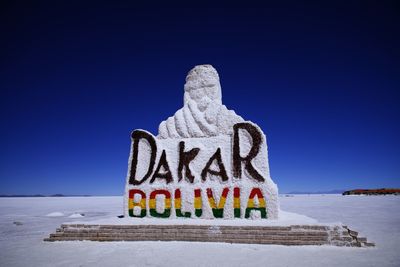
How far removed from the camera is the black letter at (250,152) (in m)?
12.1

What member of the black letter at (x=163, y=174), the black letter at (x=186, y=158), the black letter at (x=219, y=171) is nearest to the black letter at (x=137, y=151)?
the black letter at (x=163, y=174)

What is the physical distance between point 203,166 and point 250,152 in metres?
1.92

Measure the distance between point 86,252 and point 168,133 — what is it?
19.6ft

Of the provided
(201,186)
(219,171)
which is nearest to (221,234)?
(201,186)

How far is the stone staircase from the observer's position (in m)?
9.48

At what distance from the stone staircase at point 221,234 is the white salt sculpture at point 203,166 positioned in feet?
5.30

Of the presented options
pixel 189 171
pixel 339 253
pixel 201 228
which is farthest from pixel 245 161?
pixel 339 253

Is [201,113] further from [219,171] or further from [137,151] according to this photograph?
[137,151]

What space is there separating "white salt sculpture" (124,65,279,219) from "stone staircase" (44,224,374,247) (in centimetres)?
162

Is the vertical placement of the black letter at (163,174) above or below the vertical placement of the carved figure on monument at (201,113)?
below

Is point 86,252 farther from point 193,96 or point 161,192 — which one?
point 193,96

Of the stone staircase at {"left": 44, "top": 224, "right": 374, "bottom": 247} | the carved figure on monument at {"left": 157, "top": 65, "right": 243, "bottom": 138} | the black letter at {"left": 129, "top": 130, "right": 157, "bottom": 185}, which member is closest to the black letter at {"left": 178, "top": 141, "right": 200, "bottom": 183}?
the carved figure on monument at {"left": 157, "top": 65, "right": 243, "bottom": 138}

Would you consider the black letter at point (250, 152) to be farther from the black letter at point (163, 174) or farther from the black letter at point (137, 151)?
the black letter at point (137, 151)

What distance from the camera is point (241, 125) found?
497 inches
